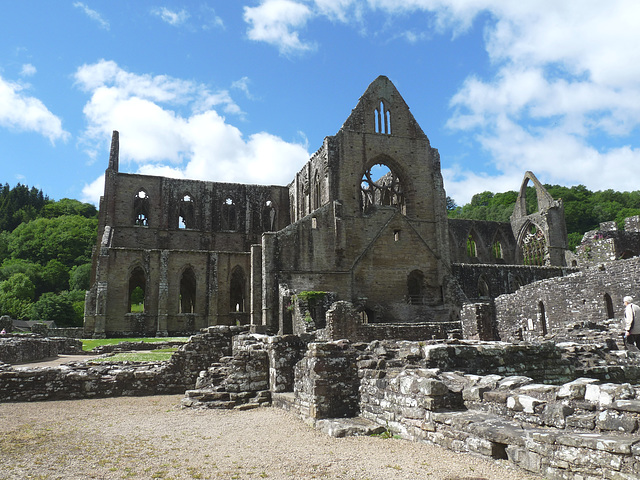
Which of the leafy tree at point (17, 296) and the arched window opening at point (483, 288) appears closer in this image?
the arched window opening at point (483, 288)

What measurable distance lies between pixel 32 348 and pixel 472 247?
33.9 metres

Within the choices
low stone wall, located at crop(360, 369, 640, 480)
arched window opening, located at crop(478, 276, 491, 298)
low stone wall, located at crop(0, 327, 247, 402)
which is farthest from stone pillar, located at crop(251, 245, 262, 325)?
low stone wall, located at crop(360, 369, 640, 480)

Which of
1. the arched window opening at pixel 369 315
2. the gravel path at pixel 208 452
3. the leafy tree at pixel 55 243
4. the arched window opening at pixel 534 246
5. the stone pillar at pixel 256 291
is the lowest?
the gravel path at pixel 208 452

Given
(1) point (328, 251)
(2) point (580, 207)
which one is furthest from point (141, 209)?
(2) point (580, 207)

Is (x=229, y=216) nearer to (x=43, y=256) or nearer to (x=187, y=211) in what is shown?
(x=187, y=211)

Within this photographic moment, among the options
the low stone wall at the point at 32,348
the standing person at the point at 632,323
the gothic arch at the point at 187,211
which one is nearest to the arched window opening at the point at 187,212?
the gothic arch at the point at 187,211

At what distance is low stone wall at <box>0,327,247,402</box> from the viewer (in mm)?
10555

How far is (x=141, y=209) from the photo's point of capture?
39.5m

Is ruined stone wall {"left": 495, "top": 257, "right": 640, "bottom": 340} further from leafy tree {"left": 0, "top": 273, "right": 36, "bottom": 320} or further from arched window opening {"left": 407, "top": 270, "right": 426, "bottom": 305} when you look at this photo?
leafy tree {"left": 0, "top": 273, "right": 36, "bottom": 320}

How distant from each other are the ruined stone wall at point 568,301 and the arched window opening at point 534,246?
70.0ft

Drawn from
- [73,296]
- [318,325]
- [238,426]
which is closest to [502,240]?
[318,325]

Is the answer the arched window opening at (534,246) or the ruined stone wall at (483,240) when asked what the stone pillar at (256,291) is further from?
the arched window opening at (534,246)

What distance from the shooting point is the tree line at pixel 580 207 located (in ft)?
196

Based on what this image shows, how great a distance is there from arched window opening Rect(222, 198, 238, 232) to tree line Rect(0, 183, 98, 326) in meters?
25.1
